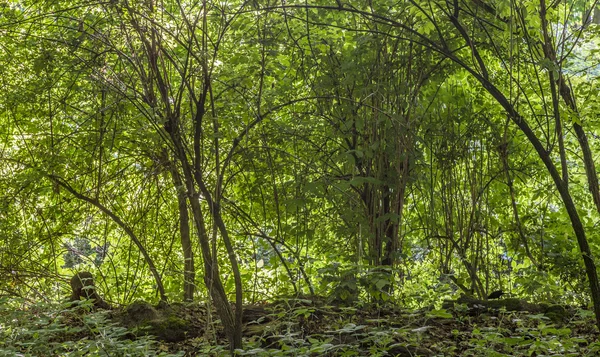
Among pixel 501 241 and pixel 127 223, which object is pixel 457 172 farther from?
pixel 127 223

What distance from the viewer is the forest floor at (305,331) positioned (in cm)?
278

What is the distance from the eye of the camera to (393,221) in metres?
3.65

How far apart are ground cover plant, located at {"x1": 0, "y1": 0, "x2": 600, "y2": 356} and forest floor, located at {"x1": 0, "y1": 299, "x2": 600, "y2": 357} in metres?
0.02

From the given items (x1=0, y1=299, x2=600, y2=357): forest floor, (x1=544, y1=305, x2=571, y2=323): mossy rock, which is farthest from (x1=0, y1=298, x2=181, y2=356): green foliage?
(x1=544, y1=305, x2=571, y2=323): mossy rock

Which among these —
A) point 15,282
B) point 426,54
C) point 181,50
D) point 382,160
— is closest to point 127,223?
point 15,282

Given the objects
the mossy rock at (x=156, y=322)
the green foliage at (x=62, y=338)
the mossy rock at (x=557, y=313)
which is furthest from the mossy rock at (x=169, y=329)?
the mossy rock at (x=557, y=313)

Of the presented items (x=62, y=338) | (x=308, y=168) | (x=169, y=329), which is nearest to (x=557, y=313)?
(x=308, y=168)

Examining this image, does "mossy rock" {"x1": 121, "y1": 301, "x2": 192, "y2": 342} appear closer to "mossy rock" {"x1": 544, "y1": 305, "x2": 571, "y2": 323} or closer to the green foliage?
the green foliage

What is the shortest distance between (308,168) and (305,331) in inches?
40.0

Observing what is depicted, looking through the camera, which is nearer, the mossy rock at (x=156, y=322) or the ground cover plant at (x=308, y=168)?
the ground cover plant at (x=308, y=168)

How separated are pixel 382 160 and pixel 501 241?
5.96 feet

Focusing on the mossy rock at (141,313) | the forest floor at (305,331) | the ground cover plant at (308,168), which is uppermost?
the ground cover plant at (308,168)

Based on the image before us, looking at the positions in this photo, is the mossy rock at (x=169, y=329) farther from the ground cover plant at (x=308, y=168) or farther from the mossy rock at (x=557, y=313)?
the mossy rock at (x=557, y=313)

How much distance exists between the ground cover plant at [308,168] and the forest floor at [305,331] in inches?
0.7
